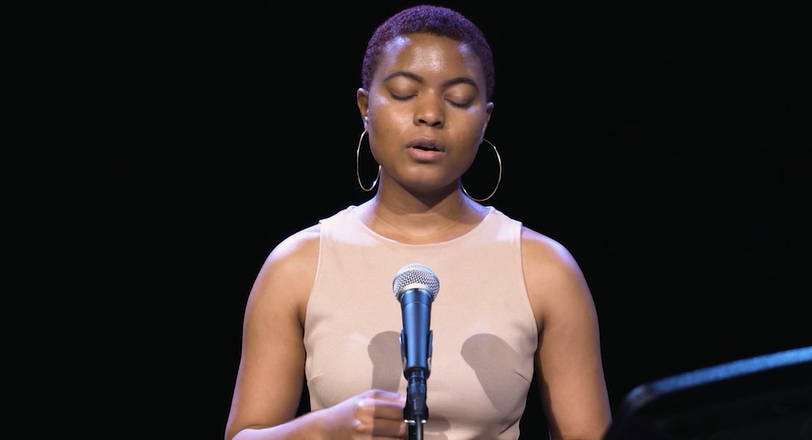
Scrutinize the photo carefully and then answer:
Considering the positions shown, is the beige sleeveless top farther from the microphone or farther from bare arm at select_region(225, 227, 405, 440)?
the microphone

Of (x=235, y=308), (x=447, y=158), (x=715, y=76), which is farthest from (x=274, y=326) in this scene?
(x=715, y=76)

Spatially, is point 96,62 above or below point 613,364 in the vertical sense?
above

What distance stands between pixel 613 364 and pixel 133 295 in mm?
1531

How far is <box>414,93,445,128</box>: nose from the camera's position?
2045 millimetres

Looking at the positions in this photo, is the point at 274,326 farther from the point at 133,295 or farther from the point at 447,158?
the point at 133,295

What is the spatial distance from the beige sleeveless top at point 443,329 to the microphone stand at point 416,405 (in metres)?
0.67

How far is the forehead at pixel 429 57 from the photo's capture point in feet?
6.89

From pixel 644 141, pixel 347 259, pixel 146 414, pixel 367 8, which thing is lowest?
pixel 146 414

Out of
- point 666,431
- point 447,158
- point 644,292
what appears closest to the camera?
point 666,431

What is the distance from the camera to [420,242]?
88.4 inches

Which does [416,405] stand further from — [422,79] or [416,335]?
[422,79]

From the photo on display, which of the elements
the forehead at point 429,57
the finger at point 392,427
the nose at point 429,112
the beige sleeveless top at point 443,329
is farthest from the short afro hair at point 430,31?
the finger at point 392,427

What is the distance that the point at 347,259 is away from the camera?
86.7 inches

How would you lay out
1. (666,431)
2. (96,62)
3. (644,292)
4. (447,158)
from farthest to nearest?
(644,292) < (96,62) < (447,158) < (666,431)
